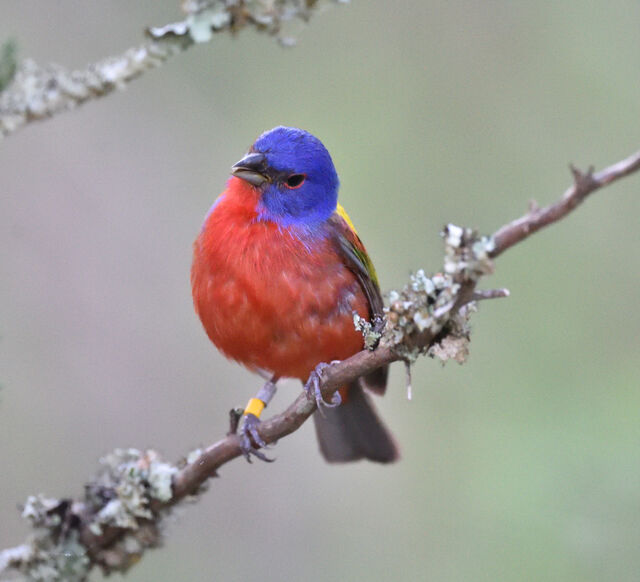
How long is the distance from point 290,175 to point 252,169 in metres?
0.18

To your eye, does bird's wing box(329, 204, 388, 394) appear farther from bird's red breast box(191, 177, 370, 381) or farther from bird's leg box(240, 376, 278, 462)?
bird's leg box(240, 376, 278, 462)

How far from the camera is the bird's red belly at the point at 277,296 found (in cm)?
483

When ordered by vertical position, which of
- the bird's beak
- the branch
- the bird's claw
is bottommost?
the branch

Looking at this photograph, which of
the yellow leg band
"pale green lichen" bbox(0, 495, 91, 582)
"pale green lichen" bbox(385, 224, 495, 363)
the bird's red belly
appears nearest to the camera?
"pale green lichen" bbox(385, 224, 495, 363)

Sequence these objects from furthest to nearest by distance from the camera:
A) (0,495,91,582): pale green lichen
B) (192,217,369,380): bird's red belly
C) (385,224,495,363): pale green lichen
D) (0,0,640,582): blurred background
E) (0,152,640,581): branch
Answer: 1. (0,0,640,582): blurred background
2. (192,217,369,380): bird's red belly
3. (0,495,91,582): pale green lichen
4. (0,152,640,581): branch
5. (385,224,495,363): pale green lichen

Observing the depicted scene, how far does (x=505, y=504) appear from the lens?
5.69 metres

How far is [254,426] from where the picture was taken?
4.62m

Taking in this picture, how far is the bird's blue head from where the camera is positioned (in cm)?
487

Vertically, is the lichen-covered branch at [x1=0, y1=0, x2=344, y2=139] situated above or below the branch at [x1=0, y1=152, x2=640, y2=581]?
above

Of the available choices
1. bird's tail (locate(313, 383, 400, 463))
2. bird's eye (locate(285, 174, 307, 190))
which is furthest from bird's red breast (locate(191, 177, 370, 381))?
bird's tail (locate(313, 383, 400, 463))

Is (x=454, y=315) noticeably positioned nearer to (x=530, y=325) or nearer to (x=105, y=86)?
(x=105, y=86)

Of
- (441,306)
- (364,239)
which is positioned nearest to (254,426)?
(441,306)

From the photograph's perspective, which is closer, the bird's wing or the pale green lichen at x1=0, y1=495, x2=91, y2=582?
the pale green lichen at x1=0, y1=495, x2=91, y2=582

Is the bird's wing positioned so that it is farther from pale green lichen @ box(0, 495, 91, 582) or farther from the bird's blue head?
pale green lichen @ box(0, 495, 91, 582)
